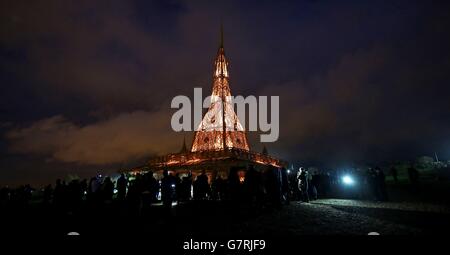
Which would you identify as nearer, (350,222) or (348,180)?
(350,222)

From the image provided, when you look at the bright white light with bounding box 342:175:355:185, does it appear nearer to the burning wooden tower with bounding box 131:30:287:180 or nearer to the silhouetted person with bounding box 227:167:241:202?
the burning wooden tower with bounding box 131:30:287:180

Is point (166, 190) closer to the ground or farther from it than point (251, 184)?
closer to the ground

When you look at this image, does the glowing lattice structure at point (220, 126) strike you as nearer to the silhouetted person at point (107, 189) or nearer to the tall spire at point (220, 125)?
the tall spire at point (220, 125)

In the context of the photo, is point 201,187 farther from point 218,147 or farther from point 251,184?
point 218,147

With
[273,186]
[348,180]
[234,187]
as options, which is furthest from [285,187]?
[348,180]

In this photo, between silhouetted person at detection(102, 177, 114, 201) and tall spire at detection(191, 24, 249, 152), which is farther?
tall spire at detection(191, 24, 249, 152)

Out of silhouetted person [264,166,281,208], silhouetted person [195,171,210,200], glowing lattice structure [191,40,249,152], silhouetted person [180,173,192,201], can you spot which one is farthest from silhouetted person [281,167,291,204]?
glowing lattice structure [191,40,249,152]

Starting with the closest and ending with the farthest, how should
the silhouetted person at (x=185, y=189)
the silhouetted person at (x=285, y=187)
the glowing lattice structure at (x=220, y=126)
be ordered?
the silhouetted person at (x=185, y=189) → the silhouetted person at (x=285, y=187) → the glowing lattice structure at (x=220, y=126)

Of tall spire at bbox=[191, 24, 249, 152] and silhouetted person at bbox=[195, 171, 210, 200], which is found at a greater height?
tall spire at bbox=[191, 24, 249, 152]

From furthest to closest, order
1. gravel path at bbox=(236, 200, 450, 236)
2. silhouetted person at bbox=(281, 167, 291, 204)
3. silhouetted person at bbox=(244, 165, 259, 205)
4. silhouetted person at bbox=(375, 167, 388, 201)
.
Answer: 1. silhouetted person at bbox=(375, 167, 388, 201)
2. silhouetted person at bbox=(281, 167, 291, 204)
3. silhouetted person at bbox=(244, 165, 259, 205)
4. gravel path at bbox=(236, 200, 450, 236)

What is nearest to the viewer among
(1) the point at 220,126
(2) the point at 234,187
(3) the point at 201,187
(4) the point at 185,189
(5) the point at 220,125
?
(2) the point at 234,187

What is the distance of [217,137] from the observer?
43.2 metres

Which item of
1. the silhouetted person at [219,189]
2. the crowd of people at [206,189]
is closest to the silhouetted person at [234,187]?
the crowd of people at [206,189]
